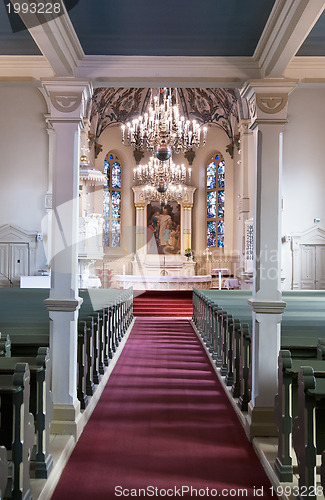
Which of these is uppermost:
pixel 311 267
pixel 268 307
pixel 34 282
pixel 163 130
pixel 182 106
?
pixel 182 106

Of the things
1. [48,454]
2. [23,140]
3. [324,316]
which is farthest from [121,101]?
[48,454]

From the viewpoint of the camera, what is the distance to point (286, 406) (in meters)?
3.17

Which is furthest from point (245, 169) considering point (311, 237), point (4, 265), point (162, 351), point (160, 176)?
point (162, 351)

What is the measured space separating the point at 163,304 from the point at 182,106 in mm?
Answer: 8783

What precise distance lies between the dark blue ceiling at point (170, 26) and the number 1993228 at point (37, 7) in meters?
0.16

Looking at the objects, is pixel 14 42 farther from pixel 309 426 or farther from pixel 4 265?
pixel 4 265

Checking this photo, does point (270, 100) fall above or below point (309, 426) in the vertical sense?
above

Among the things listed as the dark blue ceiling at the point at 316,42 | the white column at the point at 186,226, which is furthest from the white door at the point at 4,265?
the dark blue ceiling at the point at 316,42

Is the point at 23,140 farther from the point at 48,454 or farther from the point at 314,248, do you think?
the point at 48,454

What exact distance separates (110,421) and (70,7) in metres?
3.32

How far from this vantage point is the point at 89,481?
10.1 feet

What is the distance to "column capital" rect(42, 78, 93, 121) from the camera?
13.4ft

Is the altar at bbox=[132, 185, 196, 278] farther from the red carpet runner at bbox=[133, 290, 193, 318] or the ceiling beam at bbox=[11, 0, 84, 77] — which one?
the ceiling beam at bbox=[11, 0, 84, 77]

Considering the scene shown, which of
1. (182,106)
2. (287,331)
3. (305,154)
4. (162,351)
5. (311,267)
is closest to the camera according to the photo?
(287,331)
